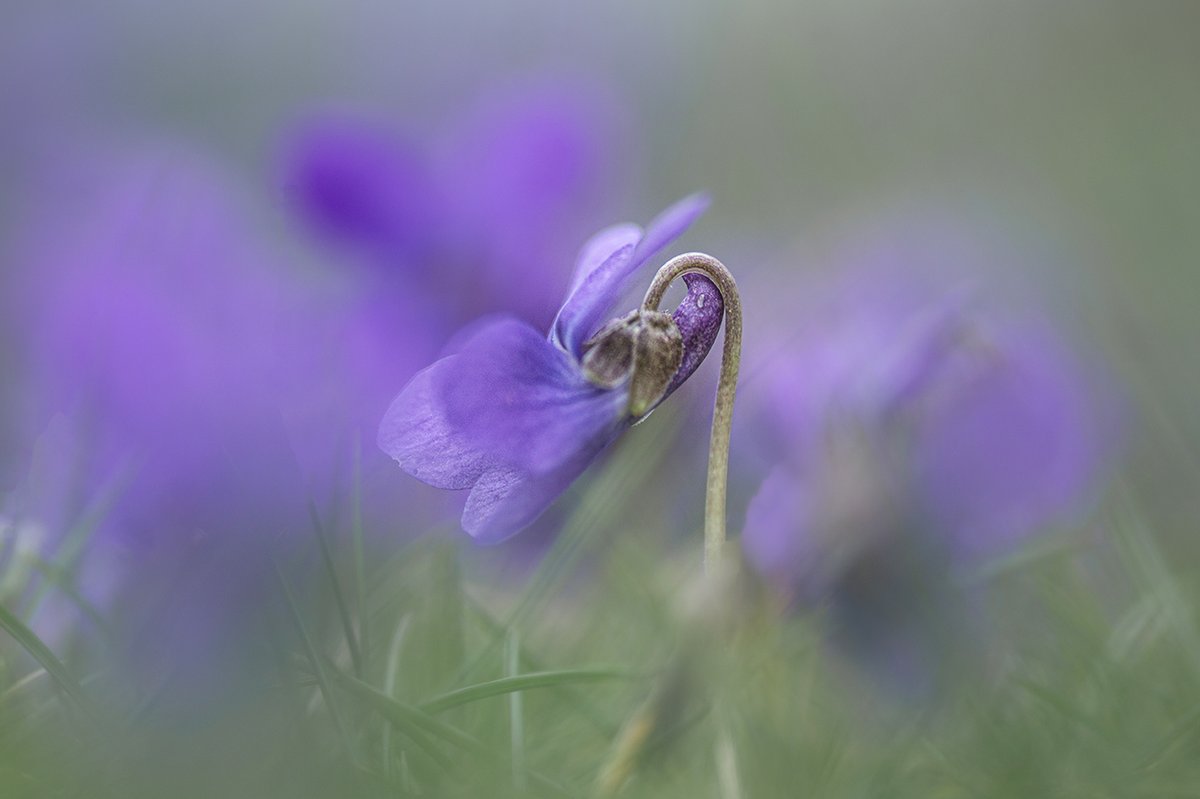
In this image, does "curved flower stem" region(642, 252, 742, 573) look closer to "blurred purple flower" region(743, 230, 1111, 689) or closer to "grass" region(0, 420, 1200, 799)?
"grass" region(0, 420, 1200, 799)

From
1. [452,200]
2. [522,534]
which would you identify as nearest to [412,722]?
[522,534]

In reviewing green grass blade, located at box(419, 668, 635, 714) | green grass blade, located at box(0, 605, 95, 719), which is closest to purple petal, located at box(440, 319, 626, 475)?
green grass blade, located at box(419, 668, 635, 714)

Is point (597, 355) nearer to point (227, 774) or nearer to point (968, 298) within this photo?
point (227, 774)

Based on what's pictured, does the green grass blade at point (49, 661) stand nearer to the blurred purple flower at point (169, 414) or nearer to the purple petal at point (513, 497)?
the blurred purple flower at point (169, 414)

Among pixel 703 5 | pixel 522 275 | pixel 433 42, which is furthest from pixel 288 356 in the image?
pixel 703 5

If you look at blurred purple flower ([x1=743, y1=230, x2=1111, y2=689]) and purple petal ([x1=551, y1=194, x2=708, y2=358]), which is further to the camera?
blurred purple flower ([x1=743, y1=230, x2=1111, y2=689])

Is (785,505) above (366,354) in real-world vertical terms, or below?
below
